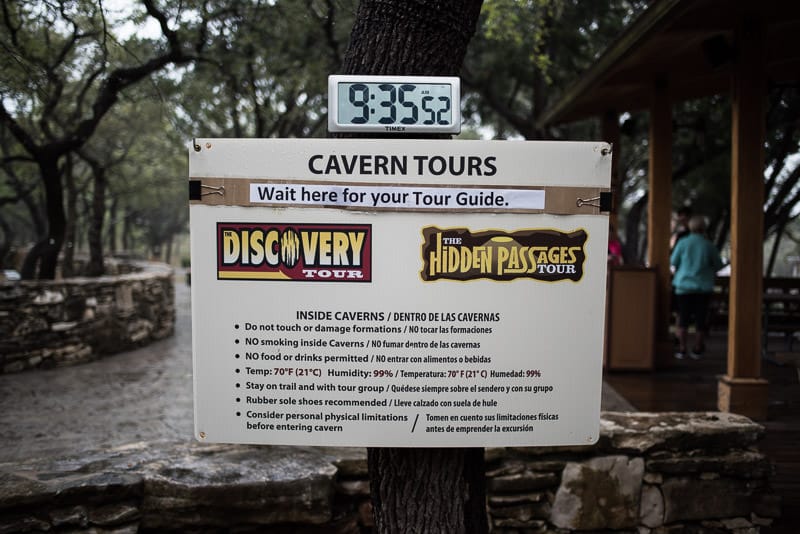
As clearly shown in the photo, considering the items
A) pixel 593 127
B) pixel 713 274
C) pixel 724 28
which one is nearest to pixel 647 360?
pixel 713 274

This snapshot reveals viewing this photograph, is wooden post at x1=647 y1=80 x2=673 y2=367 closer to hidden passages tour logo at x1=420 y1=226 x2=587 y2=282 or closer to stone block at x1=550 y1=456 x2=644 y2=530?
stone block at x1=550 y1=456 x2=644 y2=530

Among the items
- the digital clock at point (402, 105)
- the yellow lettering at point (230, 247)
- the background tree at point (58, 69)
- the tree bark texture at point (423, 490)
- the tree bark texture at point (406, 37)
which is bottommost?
the tree bark texture at point (423, 490)

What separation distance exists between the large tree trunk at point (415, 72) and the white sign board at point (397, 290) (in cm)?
24

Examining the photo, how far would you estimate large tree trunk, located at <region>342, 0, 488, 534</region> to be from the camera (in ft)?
7.51

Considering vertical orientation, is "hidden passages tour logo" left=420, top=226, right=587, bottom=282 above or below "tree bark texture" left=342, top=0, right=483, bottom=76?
below

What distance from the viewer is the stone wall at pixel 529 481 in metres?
3.15

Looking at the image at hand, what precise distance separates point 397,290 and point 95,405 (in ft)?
19.3

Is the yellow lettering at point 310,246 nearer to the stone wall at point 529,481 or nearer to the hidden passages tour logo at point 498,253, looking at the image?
the hidden passages tour logo at point 498,253

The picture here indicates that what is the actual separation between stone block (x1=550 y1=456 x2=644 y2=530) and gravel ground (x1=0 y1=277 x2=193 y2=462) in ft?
10.9

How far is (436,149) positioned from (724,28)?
447cm

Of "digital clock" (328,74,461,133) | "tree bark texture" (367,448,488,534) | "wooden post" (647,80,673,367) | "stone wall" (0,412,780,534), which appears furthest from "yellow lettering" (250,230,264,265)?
"wooden post" (647,80,673,367)

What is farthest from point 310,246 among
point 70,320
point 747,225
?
point 70,320

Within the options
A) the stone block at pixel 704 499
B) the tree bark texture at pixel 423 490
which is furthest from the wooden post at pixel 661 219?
the tree bark texture at pixel 423 490

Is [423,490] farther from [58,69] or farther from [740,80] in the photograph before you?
[58,69]
